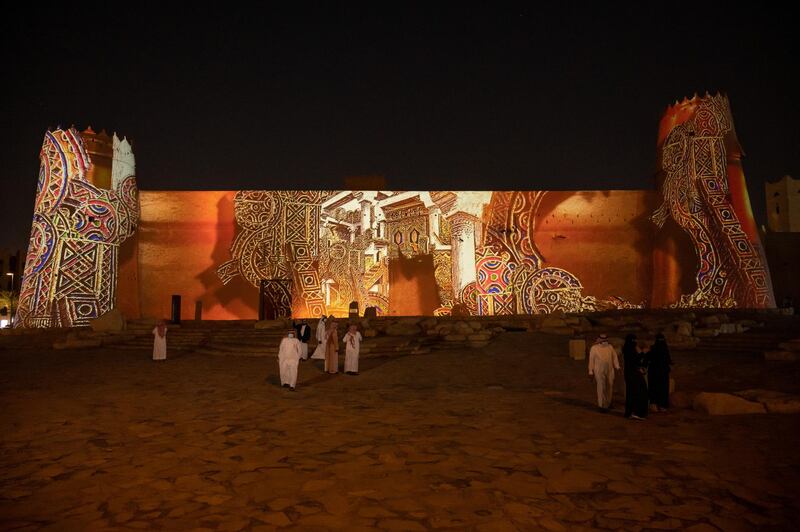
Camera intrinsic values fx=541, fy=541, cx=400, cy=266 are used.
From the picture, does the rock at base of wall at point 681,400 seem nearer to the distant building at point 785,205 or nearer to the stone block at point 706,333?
the stone block at point 706,333

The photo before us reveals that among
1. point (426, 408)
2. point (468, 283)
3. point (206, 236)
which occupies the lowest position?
point (426, 408)

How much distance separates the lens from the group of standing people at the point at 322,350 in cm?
791

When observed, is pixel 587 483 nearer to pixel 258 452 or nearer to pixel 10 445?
pixel 258 452

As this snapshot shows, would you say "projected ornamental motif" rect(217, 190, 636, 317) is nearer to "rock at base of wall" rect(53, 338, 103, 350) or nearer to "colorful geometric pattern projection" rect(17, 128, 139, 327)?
"colorful geometric pattern projection" rect(17, 128, 139, 327)

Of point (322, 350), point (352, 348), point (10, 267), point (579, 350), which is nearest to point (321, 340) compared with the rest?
point (322, 350)

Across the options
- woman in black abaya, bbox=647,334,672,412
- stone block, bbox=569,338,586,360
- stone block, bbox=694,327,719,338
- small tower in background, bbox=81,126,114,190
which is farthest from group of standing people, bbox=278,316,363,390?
small tower in background, bbox=81,126,114,190

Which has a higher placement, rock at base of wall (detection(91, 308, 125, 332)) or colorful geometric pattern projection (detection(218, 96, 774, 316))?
colorful geometric pattern projection (detection(218, 96, 774, 316))

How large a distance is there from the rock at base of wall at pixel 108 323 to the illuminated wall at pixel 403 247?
97.3 inches

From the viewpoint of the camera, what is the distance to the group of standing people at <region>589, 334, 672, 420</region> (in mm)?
5770

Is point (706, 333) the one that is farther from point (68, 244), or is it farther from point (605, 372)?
point (68, 244)

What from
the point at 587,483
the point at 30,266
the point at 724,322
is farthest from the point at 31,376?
the point at 724,322

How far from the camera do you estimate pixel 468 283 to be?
709 inches

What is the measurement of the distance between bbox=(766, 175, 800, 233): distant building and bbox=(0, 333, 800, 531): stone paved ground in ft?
110

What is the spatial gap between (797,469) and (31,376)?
10.7 metres
